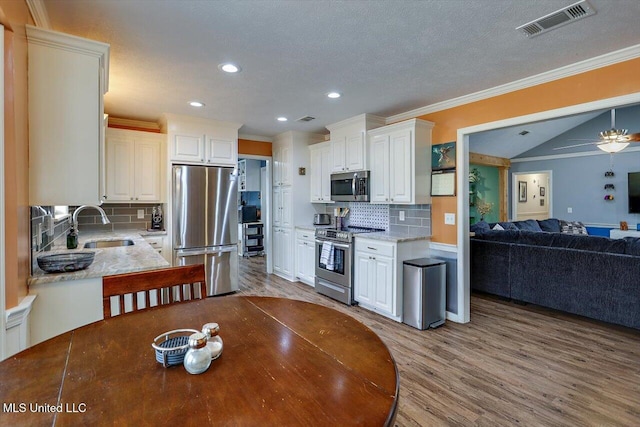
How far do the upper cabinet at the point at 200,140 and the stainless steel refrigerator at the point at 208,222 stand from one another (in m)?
0.16

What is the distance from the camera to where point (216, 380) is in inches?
36.2

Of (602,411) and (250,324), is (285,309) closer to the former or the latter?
(250,324)

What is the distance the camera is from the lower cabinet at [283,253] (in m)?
5.32

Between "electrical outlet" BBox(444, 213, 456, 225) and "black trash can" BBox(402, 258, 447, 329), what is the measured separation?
0.46 metres

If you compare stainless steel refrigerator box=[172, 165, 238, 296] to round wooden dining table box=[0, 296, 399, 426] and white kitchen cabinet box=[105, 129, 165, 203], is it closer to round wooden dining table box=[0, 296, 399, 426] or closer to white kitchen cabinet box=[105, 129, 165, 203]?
white kitchen cabinet box=[105, 129, 165, 203]

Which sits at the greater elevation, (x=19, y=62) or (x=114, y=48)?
(x=114, y=48)

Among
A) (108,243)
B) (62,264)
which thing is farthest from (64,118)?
(108,243)

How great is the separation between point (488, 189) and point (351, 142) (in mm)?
5712

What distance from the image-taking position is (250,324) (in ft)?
4.41

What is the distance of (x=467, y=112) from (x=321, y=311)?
304 cm

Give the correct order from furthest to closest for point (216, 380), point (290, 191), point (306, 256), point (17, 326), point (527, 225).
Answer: point (527, 225) < point (290, 191) < point (306, 256) < point (17, 326) < point (216, 380)

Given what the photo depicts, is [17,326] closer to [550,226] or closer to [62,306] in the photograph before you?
[62,306]

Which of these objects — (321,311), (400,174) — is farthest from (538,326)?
(321,311)

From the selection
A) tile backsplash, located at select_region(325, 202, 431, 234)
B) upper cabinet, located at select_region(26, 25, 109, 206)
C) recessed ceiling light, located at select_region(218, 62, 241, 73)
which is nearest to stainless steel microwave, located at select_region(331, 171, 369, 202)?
tile backsplash, located at select_region(325, 202, 431, 234)
